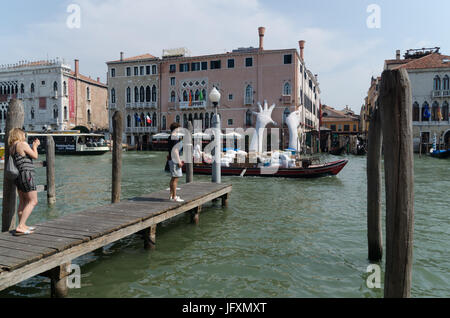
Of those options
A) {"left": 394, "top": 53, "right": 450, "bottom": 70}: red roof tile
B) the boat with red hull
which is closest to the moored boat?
the boat with red hull

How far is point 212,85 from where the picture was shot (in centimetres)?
3772

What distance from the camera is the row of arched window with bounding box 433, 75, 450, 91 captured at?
37594 millimetres

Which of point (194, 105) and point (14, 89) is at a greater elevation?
point (14, 89)

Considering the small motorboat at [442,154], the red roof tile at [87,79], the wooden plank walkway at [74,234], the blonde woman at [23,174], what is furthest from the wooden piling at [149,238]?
the red roof tile at [87,79]

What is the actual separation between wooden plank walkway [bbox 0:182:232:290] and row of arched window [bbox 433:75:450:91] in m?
38.3

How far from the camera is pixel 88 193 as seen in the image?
11.8 metres

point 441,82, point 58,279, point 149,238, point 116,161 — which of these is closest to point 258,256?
point 149,238

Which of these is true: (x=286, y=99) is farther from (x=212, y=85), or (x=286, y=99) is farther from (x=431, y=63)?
(x=431, y=63)

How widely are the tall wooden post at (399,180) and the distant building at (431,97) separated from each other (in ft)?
127

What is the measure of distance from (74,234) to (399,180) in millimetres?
3710

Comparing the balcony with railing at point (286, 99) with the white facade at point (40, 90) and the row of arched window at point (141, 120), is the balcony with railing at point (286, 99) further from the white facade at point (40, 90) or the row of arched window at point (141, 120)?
the white facade at point (40, 90)

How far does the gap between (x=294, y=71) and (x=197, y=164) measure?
770 inches

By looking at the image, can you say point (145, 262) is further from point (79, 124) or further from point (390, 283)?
point (79, 124)

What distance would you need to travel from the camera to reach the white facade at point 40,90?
140ft
